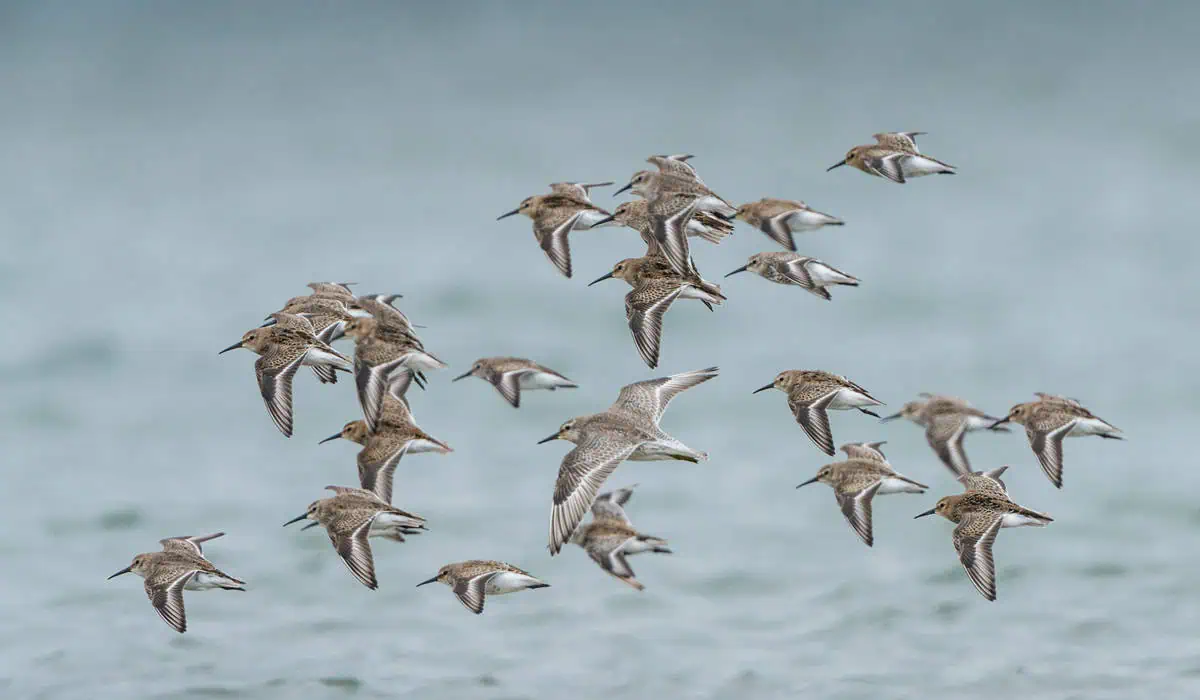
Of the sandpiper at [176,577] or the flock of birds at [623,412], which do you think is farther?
the sandpiper at [176,577]

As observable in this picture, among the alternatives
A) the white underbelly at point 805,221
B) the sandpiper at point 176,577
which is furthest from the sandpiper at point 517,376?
the sandpiper at point 176,577

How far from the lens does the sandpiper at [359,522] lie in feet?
41.2

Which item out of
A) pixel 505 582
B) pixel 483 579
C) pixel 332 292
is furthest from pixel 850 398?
pixel 332 292

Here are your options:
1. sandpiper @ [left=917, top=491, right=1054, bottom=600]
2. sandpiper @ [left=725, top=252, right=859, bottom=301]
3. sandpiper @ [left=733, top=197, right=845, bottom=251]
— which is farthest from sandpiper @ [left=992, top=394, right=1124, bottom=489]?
sandpiper @ [left=733, top=197, right=845, bottom=251]

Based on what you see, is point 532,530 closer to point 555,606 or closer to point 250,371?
point 555,606

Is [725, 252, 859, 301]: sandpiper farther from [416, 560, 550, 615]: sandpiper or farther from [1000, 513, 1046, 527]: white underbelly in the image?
[416, 560, 550, 615]: sandpiper

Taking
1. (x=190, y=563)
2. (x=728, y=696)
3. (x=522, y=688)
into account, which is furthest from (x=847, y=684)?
(x=190, y=563)

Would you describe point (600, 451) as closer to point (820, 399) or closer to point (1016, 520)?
point (820, 399)

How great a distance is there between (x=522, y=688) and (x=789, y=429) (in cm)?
777

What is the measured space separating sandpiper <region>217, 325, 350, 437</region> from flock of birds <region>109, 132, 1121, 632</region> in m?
0.01

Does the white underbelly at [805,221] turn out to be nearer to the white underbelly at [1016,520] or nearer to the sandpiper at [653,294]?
the sandpiper at [653,294]

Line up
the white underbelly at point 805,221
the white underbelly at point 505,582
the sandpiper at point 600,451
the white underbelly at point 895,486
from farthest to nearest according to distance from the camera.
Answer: the white underbelly at point 805,221 < the white underbelly at point 505,582 < the white underbelly at point 895,486 < the sandpiper at point 600,451

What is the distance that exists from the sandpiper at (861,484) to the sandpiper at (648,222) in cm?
177

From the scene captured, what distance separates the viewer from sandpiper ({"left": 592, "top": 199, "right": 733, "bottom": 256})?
13.3m
